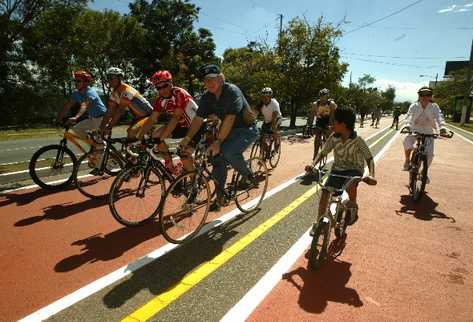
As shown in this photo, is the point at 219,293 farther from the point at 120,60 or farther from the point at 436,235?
the point at 120,60

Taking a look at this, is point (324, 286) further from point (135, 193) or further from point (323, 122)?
point (323, 122)

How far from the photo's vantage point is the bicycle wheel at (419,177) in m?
6.72

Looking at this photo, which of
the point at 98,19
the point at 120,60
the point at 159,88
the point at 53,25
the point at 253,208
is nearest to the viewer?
the point at 159,88

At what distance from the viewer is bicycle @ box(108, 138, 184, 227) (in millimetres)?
4738

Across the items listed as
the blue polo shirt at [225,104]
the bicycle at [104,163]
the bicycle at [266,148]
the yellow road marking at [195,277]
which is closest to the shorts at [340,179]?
the yellow road marking at [195,277]

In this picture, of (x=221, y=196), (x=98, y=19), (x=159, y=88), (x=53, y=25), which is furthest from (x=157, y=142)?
(x=98, y=19)

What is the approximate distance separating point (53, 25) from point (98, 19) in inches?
998

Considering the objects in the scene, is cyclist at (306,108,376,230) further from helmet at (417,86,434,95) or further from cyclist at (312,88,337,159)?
cyclist at (312,88,337,159)

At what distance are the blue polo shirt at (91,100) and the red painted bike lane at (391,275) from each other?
5380 millimetres

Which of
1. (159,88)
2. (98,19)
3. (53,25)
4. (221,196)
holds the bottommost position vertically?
(221,196)

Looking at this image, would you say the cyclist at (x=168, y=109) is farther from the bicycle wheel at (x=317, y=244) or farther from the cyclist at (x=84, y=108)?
the bicycle wheel at (x=317, y=244)

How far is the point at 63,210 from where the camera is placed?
5.68m

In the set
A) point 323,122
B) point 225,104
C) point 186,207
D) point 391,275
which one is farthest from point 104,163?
point 323,122

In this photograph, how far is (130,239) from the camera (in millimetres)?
4633
